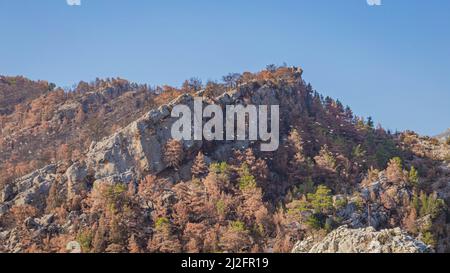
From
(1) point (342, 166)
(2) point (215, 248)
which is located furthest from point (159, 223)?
(1) point (342, 166)

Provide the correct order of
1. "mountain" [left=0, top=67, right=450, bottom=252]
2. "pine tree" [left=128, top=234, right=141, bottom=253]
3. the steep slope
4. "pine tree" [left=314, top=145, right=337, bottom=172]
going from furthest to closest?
the steep slope
"pine tree" [left=314, top=145, right=337, bottom=172]
"mountain" [left=0, top=67, right=450, bottom=252]
"pine tree" [left=128, top=234, right=141, bottom=253]

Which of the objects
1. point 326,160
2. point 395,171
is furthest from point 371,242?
point 326,160

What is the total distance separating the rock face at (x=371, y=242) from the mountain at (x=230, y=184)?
21.8 metres

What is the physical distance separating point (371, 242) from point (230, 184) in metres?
41.3

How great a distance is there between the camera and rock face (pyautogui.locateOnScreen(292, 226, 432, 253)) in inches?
1503

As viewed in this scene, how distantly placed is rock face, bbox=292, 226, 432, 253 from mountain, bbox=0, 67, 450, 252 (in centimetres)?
2178

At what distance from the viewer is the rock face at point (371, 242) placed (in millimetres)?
38188

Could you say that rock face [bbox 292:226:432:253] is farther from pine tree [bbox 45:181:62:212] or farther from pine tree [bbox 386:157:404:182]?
pine tree [bbox 45:181:62:212]

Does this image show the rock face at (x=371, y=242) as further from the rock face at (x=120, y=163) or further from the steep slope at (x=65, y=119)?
the steep slope at (x=65, y=119)

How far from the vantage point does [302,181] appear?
8556cm

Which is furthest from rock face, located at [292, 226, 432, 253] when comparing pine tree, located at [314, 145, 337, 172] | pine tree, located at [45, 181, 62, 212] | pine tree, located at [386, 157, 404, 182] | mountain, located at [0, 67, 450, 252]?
pine tree, located at [314, 145, 337, 172]
